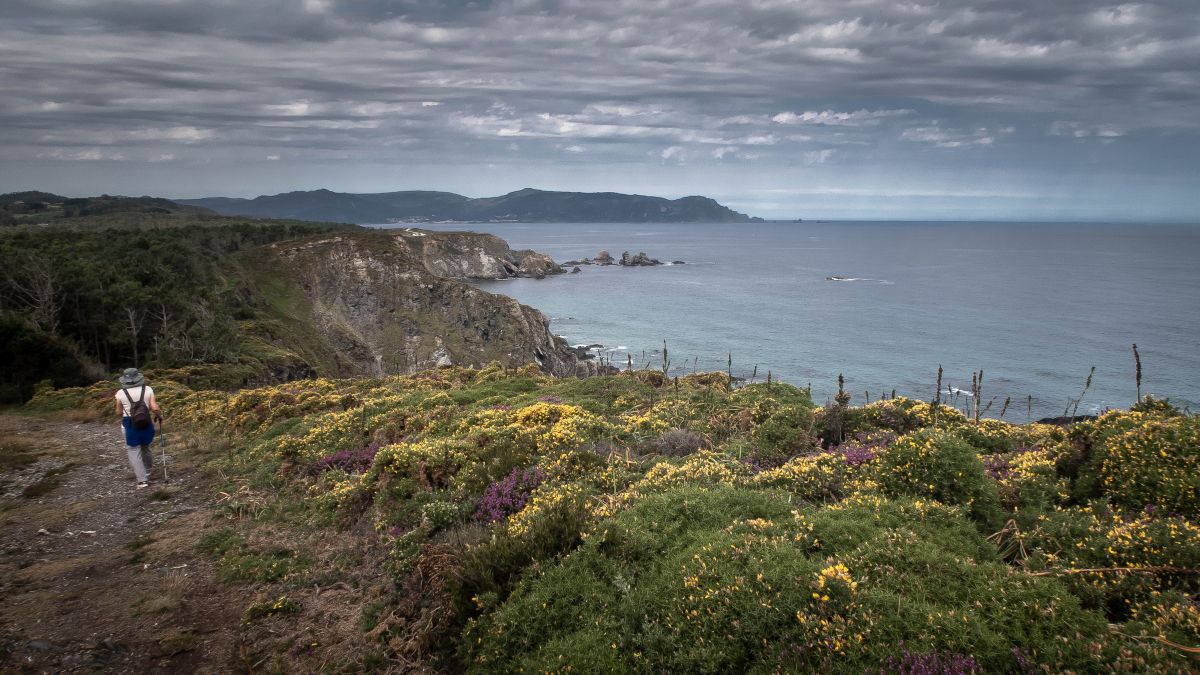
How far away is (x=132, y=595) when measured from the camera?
7.39m

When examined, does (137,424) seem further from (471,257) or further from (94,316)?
(471,257)

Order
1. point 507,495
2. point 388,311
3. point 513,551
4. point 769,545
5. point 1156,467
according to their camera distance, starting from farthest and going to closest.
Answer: point 388,311 < point 507,495 < point 513,551 < point 1156,467 < point 769,545

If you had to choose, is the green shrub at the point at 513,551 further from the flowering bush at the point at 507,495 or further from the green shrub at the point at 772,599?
the flowering bush at the point at 507,495

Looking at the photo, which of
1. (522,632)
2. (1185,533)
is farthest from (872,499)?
(522,632)

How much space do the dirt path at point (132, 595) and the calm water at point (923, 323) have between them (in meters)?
46.8

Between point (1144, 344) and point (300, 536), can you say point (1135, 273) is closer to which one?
point (1144, 344)

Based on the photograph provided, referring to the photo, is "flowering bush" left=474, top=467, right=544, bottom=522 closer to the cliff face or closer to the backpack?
the backpack

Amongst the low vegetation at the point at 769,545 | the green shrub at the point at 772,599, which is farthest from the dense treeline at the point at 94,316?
the green shrub at the point at 772,599

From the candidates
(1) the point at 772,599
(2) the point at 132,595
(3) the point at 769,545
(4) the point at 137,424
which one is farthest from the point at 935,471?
(4) the point at 137,424

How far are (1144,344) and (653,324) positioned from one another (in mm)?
62416

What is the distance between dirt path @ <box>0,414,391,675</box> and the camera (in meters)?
6.24

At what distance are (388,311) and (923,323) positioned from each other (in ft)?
283

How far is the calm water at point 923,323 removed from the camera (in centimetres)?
5391

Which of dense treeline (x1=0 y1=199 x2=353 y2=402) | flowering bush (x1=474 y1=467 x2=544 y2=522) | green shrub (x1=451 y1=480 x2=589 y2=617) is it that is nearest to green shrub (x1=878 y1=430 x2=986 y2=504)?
green shrub (x1=451 y1=480 x2=589 y2=617)
